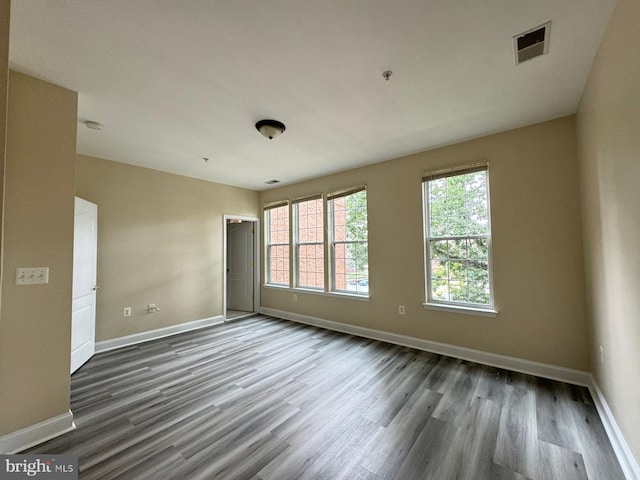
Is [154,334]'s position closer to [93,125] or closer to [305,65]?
[93,125]

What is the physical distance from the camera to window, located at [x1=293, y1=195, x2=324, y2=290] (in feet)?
15.5

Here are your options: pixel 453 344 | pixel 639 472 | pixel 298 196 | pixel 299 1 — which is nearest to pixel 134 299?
pixel 298 196

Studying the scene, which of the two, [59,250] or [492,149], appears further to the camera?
[492,149]

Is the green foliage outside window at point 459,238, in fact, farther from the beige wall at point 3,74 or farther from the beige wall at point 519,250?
the beige wall at point 3,74

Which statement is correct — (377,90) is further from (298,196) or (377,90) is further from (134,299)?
(134,299)

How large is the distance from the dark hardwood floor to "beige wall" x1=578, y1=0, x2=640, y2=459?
0.44 metres

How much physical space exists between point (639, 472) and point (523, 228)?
2.02 m

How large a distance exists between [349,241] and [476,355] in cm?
230

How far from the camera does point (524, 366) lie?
275cm

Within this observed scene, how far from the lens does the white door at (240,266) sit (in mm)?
5711

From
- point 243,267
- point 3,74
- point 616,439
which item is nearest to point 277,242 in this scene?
point 243,267

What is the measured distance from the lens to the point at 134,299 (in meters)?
3.86
